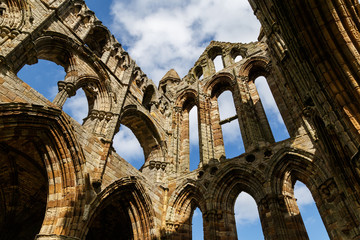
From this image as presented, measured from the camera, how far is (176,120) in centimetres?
1267

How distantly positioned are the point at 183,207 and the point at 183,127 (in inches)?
171

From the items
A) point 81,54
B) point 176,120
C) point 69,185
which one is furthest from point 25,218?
point 176,120

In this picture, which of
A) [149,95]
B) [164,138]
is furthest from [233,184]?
[149,95]

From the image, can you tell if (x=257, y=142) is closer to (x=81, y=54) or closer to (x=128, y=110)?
(x=128, y=110)

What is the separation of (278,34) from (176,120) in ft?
20.3

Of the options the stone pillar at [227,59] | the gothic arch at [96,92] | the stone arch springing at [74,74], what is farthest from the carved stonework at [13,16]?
the stone pillar at [227,59]

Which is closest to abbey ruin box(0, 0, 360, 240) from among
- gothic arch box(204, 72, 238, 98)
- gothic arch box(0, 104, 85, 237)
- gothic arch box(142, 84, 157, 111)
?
gothic arch box(0, 104, 85, 237)

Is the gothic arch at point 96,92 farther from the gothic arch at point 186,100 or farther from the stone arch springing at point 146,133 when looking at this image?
the gothic arch at point 186,100

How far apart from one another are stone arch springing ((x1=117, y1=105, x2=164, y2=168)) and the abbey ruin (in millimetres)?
46

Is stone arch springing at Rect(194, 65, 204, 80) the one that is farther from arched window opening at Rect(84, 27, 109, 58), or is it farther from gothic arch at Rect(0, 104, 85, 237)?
gothic arch at Rect(0, 104, 85, 237)

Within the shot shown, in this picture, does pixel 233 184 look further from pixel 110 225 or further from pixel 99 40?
pixel 99 40

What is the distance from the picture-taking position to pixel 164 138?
11.4m

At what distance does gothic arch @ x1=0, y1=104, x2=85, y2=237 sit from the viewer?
5875 mm

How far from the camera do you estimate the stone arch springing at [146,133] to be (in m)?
10.9
